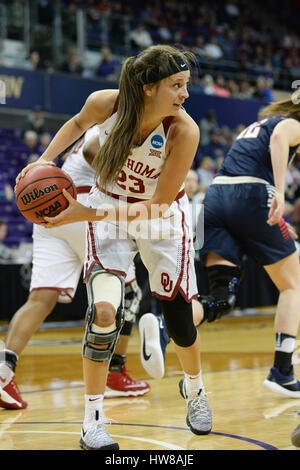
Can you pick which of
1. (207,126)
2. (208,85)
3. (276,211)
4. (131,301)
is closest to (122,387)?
(131,301)

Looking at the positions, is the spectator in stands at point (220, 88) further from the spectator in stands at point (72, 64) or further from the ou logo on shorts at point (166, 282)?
the ou logo on shorts at point (166, 282)

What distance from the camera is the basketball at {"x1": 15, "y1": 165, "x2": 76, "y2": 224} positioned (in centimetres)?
292

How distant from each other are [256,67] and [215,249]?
1470 cm

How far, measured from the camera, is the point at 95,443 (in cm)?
289

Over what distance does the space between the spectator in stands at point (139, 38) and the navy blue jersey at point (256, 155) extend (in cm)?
1136

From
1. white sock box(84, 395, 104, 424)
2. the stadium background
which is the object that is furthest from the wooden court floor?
the stadium background

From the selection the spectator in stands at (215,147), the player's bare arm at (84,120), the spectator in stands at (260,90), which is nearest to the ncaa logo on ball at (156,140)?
the player's bare arm at (84,120)

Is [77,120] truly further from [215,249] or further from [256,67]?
[256,67]

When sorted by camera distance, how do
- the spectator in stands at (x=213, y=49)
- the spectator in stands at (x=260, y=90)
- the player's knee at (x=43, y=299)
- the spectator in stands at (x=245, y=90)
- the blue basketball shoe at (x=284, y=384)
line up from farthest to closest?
the spectator in stands at (x=213, y=49)
the spectator in stands at (x=260, y=90)
the spectator in stands at (x=245, y=90)
the player's knee at (x=43, y=299)
the blue basketball shoe at (x=284, y=384)

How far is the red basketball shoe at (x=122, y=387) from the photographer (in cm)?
439

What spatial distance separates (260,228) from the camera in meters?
4.24
